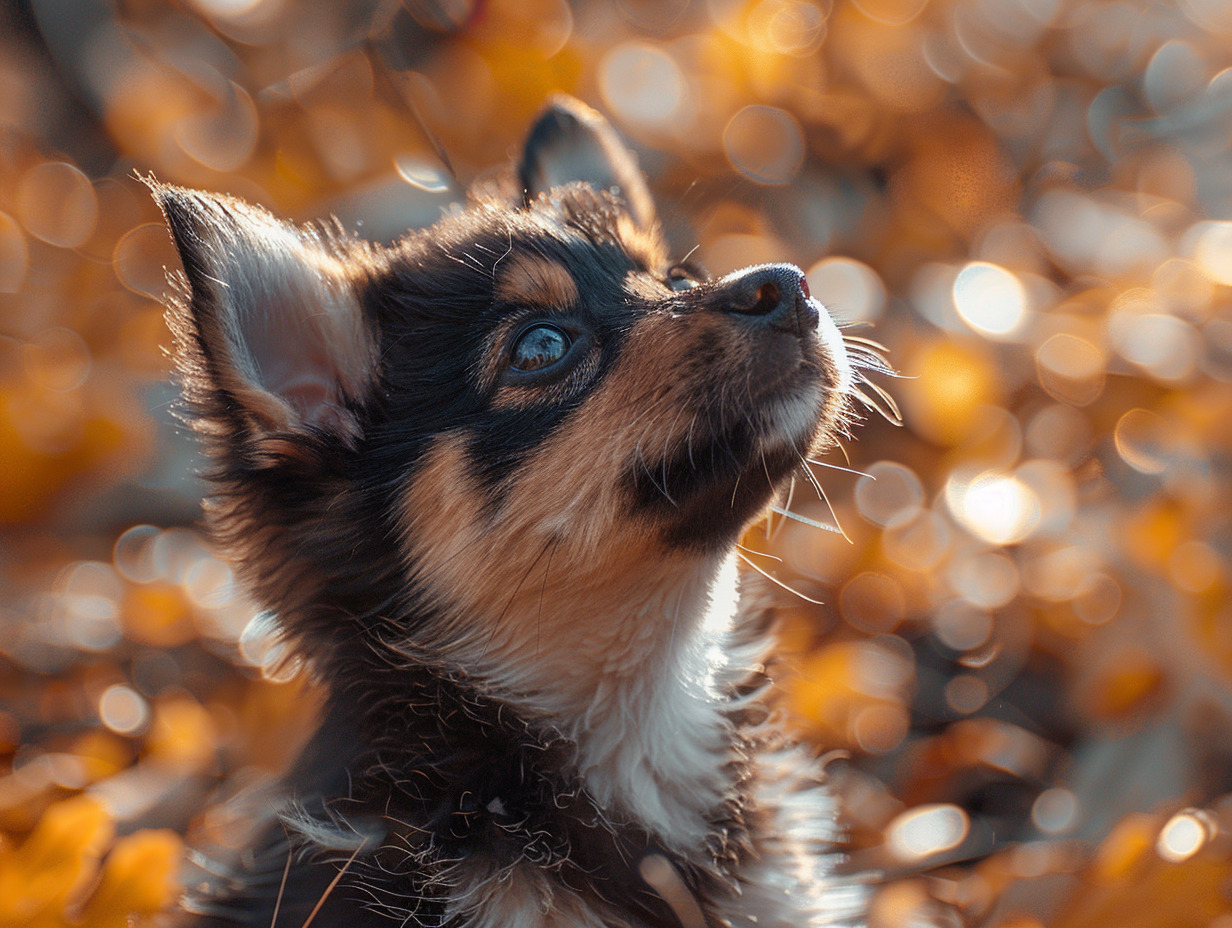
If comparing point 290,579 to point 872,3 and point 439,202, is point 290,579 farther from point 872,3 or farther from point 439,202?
point 872,3

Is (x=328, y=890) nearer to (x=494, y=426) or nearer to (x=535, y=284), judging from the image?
(x=494, y=426)

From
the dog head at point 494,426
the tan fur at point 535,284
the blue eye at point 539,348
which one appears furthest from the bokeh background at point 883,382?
the tan fur at point 535,284

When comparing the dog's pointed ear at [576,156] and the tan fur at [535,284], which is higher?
Result: the dog's pointed ear at [576,156]

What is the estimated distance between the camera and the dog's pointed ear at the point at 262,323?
185 centimetres

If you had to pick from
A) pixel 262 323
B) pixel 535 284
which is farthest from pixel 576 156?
pixel 262 323

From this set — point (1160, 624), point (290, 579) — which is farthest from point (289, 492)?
point (1160, 624)

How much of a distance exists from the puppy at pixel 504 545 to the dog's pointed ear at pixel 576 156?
58 centimetres

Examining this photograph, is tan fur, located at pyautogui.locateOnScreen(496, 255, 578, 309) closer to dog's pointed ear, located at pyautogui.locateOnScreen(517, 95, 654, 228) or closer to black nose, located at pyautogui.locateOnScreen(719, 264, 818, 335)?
black nose, located at pyautogui.locateOnScreen(719, 264, 818, 335)

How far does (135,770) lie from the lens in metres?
3.34

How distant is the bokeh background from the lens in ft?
9.91

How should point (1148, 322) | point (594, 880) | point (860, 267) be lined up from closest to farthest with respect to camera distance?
point (594, 880)
point (1148, 322)
point (860, 267)

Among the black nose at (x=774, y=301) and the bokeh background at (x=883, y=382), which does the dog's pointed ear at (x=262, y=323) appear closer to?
the bokeh background at (x=883, y=382)

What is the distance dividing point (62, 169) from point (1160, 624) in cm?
548

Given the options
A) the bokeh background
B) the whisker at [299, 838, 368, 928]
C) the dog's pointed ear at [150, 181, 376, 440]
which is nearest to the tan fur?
the dog's pointed ear at [150, 181, 376, 440]
